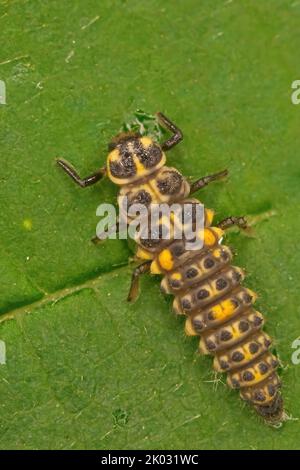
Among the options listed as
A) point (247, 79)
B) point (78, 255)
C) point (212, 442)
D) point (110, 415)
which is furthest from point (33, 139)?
point (212, 442)

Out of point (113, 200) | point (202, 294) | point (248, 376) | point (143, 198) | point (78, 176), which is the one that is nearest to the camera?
point (202, 294)

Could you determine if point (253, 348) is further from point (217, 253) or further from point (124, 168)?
point (124, 168)

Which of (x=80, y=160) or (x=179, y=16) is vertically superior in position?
(x=179, y=16)

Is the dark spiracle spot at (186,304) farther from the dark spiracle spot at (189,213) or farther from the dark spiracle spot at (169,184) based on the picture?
the dark spiracle spot at (169,184)

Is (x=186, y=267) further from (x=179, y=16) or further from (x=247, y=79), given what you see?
(x=179, y=16)

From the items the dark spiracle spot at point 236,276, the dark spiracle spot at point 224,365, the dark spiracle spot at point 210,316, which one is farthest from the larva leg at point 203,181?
the dark spiracle spot at point 224,365

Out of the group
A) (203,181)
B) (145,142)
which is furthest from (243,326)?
(145,142)

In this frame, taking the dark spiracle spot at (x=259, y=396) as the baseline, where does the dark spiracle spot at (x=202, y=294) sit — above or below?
above
